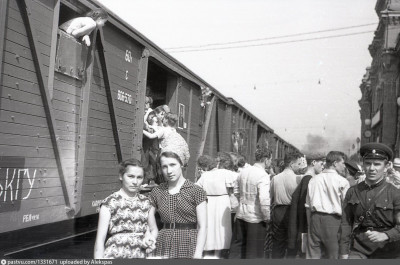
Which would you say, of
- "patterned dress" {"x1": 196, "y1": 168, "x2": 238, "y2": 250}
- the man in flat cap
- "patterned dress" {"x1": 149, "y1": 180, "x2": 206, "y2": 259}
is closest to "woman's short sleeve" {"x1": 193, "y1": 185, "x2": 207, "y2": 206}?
"patterned dress" {"x1": 149, "y1": 180, "x2": 206, "y2": 259}

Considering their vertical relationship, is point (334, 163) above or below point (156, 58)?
below

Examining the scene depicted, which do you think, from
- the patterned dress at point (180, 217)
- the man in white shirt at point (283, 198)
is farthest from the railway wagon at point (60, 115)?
the man in white shirt at point (283, 198)

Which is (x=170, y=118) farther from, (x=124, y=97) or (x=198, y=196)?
Answer: (x=198, y=196)

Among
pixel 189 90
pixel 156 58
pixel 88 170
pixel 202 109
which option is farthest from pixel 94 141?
pixel 202 109

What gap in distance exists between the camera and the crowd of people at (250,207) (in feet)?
10.3

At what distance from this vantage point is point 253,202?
536 cm

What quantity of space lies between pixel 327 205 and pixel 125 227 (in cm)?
231

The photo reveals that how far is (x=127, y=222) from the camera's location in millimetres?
3111

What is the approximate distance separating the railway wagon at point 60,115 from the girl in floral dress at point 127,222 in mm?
778

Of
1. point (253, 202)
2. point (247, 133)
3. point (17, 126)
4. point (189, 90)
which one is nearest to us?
point (17, 126)

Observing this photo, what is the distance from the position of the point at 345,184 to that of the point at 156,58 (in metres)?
2.73

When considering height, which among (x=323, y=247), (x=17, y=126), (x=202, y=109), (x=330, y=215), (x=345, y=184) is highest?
(x=202, y=109)

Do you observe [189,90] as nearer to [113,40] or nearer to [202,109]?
[202,109]

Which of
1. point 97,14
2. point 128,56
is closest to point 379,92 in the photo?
point 128,56
